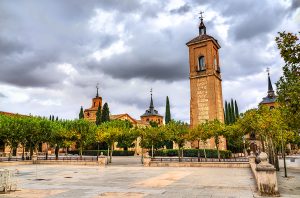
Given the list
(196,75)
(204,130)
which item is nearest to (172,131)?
(204,130)

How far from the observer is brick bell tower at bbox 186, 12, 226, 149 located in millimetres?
44031

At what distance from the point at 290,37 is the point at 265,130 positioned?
539 inches

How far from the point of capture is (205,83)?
147 feet

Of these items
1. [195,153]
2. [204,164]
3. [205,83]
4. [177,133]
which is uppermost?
[205,83]

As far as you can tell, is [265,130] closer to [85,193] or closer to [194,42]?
[85,193]

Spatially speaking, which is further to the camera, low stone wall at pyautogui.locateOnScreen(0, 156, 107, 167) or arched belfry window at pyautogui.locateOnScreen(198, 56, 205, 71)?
arched belfry window at pyautogui.locateOnScreen(198, 56, 205, 71)

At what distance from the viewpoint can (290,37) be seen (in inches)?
389

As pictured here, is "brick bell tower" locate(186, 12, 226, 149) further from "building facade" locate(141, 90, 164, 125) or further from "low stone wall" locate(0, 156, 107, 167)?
"building facade" locate(141, 90, 164, 125)

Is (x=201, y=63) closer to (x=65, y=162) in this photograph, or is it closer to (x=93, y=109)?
(x=65, y=162)

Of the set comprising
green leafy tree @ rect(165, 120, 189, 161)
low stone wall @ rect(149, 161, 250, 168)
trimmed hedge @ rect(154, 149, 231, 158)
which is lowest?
low stone wall @ rect(149, 161, 250, 168)

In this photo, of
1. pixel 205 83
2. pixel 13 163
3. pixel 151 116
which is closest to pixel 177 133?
pixel 205 83

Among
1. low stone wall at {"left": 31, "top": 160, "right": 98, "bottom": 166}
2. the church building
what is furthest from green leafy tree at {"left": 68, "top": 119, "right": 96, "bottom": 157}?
the church building

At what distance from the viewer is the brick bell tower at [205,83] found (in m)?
44.0

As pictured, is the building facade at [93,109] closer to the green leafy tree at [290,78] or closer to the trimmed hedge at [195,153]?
the trimmed hedge at [195,153]
